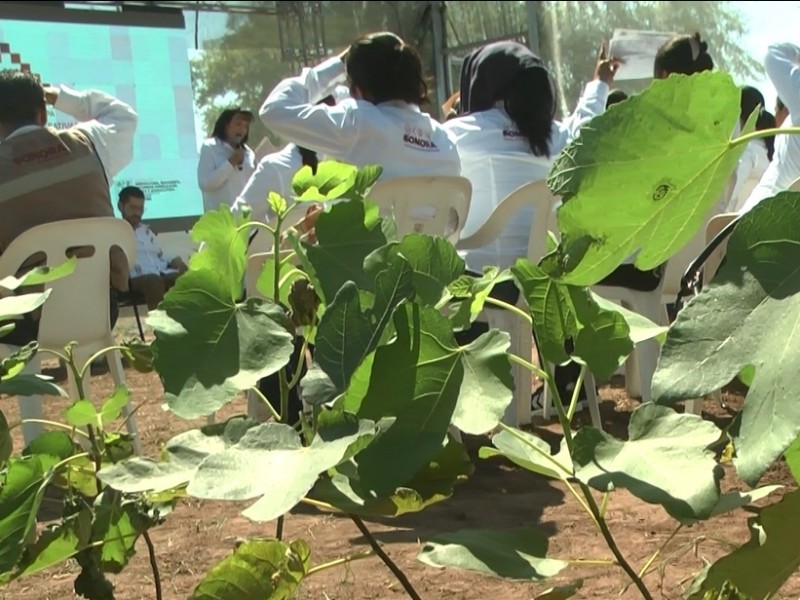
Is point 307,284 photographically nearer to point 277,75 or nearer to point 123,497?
point 123,497

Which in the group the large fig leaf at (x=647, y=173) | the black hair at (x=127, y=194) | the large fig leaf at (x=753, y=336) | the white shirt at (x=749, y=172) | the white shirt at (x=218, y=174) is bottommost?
the black hair at (x=127, y=194)

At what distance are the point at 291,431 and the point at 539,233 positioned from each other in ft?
7.89

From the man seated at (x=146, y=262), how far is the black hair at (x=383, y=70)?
108 inches

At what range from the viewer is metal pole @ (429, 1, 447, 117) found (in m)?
10.6

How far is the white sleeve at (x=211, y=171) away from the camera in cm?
566

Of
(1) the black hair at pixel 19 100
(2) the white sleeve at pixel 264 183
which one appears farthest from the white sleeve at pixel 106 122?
(2) the white sleeve at pixel 264 183

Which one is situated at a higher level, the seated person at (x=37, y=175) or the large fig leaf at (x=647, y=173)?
the large fig leaf at (x=647, y=173)

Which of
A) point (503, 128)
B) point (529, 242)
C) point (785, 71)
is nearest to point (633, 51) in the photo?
point (785, 71)

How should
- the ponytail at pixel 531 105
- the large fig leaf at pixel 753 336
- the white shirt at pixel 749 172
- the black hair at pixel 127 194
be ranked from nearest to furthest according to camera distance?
the large fig leaf at pixel 753 336
the ponytail at pixel 531 105
the white shirt at pixel 749 172
the black hair at pixel 127 194

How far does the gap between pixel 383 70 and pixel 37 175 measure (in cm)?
92

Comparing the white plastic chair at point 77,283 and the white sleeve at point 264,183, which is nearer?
the white plastic chair at point 77,283

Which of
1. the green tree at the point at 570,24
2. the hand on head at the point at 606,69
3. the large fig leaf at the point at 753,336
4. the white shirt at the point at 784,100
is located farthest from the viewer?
the green tree at the point at 570,24

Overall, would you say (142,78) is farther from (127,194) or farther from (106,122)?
(106,122)

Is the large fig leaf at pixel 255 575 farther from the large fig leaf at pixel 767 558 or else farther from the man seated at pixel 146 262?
the man seated at pixel 146 262
